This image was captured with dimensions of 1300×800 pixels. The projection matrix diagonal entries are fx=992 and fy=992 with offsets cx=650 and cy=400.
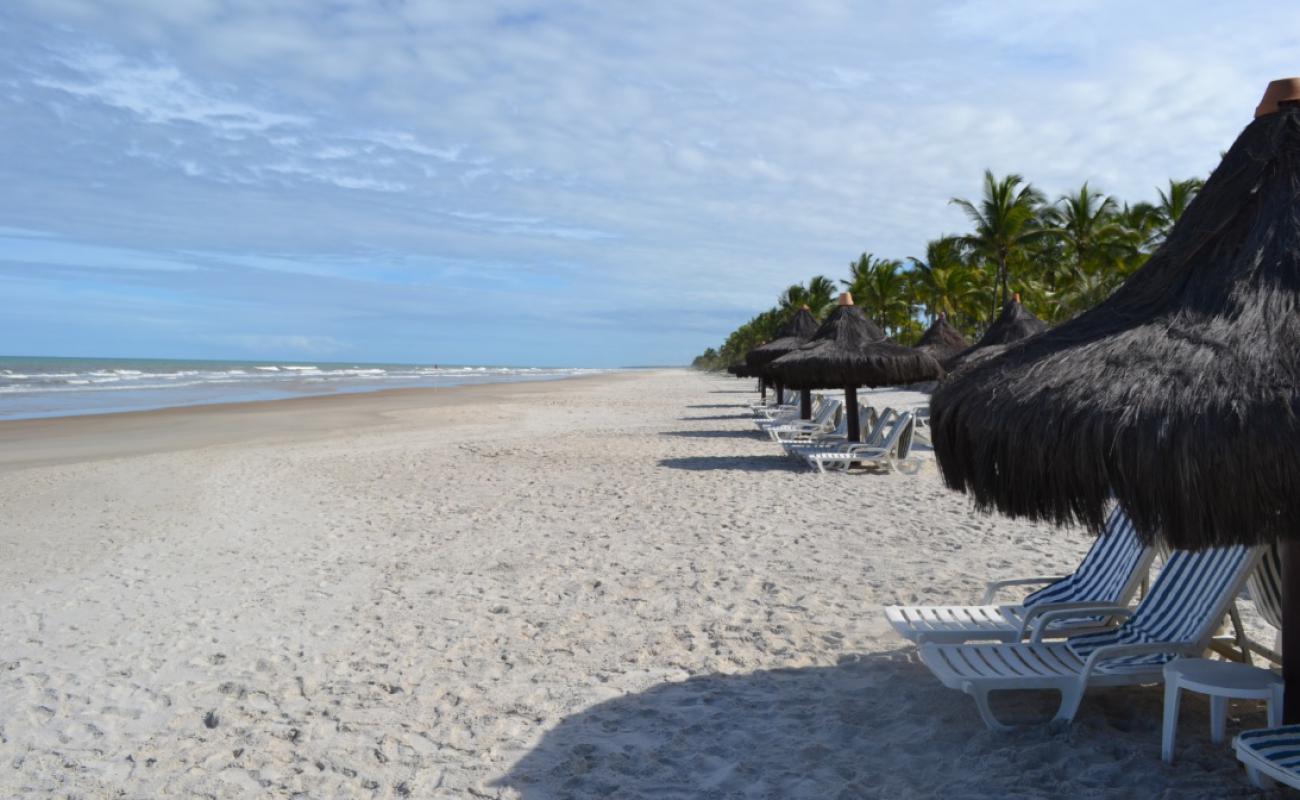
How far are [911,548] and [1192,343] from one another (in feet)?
13.7

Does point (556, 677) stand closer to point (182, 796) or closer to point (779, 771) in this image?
point (779, 771)

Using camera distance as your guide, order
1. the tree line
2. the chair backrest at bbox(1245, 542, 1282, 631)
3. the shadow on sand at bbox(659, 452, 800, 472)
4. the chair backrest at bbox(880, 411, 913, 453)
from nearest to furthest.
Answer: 1. the chair backrest at bbox(1245, 542, 1282, 631)
2. the chair backrest at bbox(880, 411, 913, 453)
3. the shadow on sand at bbox(659, 452, 800, 472)
4. the tree line

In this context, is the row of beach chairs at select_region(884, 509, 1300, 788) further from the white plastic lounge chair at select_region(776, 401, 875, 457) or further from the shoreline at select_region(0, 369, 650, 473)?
the shoreline at select_region(0, 369, 650, 473)

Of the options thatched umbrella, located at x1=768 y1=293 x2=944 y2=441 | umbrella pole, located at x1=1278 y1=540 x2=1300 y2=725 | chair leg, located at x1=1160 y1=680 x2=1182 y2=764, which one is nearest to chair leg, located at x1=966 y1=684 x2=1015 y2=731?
chair leg, located at x1=1160 y1=680 x2=1182 y2=764

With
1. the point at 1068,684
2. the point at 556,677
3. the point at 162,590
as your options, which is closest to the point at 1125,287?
the point at 1068,684

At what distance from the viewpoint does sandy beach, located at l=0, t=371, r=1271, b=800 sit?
3.43 meters

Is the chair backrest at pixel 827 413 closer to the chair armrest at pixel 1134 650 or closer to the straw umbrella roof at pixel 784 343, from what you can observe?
the straw umbrella roof at pixel 784 343

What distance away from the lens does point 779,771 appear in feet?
11.2

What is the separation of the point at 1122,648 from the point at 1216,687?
0.33 meters

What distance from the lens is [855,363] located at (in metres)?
12.2

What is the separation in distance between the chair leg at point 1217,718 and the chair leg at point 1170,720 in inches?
5.8

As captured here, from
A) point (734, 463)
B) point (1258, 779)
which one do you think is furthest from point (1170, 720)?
point (734, 463)

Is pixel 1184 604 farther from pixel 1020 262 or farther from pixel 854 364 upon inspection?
pixel 1020 262

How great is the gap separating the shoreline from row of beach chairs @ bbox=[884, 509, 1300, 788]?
13.5 m
